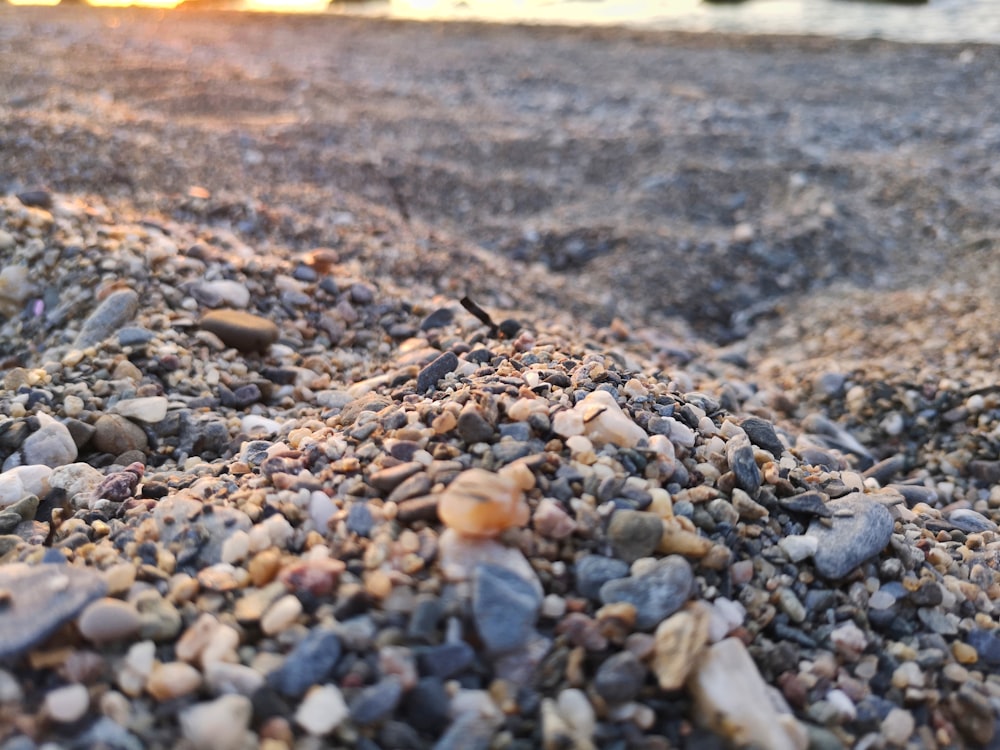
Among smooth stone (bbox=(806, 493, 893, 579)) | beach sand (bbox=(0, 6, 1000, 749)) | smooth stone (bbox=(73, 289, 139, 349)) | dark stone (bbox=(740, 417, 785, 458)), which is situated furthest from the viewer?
smooth stone (bbox=(73, 289, 139, 349))

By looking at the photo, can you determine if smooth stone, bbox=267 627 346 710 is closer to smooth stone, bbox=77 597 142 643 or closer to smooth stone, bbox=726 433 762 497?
smooth stone, bbox=77 597 142 643

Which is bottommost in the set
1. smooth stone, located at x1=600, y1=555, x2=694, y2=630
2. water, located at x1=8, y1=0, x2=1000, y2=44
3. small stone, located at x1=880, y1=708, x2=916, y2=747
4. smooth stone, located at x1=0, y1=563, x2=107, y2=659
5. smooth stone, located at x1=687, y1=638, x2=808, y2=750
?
small stone, located at x1=880, y1=708, x2=916, y2=747

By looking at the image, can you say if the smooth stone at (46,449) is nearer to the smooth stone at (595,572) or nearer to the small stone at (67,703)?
the small stone at (67,703)

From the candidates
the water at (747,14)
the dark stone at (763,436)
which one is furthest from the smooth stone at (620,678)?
the water at (747,14)

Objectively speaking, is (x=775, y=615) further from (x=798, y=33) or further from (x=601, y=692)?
(x=798, y=33)

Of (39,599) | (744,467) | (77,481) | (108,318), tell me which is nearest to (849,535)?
(744,467)

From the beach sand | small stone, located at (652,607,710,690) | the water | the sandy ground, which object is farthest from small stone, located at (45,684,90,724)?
the water

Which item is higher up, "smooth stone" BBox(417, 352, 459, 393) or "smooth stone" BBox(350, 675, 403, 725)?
"smooth stone" BBox(417, 352, 459, 393)
